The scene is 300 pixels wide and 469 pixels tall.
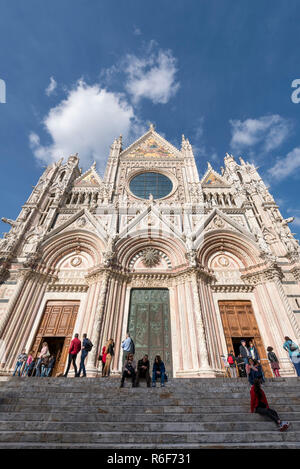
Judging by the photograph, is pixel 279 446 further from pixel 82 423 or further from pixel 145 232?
pixel 145 232

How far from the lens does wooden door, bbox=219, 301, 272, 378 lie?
432 inches

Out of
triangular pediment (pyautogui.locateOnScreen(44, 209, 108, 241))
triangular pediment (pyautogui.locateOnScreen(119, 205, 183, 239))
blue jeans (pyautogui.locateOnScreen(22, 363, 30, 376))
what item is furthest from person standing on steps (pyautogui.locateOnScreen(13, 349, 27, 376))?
triangular pediment (pyautogui.locateOnScreen(119, 205, 183, 239))

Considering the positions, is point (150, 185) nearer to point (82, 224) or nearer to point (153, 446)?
point (82, 224)

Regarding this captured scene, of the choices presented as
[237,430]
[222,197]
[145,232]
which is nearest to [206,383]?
[237,430]

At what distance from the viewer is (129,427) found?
3912 millimetres

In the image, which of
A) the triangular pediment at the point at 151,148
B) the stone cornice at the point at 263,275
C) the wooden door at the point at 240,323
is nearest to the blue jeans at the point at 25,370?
the wooden door at the point at 240,323

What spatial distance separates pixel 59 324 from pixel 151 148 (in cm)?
1784

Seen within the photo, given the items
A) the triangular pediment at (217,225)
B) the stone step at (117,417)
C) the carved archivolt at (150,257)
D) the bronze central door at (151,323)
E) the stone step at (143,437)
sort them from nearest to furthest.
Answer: the stone step at (143,437) → the stone step at (117,417) → the bronze central door at (151,323) → the carved archivolt at (150,257) → the triangular pediment at (217,225)

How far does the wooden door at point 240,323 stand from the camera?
36.0 feet

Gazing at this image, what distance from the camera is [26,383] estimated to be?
6305mm

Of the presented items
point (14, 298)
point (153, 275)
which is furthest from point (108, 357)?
point (14, 298)

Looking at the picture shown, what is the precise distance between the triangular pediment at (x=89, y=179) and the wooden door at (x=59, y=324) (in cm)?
1004

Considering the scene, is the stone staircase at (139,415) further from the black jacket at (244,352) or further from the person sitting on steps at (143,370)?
the black jacket at (244,352)
